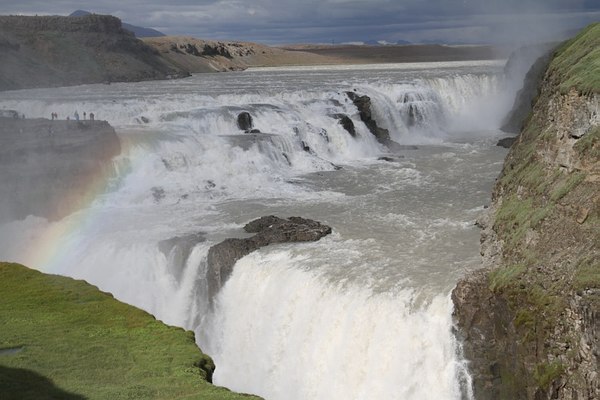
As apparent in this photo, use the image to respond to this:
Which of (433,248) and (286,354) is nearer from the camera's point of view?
(286,354)

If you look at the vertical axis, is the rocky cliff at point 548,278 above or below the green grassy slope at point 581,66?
below

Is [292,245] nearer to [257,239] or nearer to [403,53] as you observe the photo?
[257,239]

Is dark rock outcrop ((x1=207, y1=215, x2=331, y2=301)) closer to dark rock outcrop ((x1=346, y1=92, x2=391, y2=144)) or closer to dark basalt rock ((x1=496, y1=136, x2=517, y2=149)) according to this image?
dark basalt rock ((x1=496, y1=136, x2=517, y2=149))

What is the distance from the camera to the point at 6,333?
39.6 feet

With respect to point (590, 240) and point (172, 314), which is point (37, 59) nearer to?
point (172, 314)

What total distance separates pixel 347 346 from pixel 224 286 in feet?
14.8

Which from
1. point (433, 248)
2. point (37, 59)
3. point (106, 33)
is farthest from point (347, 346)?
point (106, 33)

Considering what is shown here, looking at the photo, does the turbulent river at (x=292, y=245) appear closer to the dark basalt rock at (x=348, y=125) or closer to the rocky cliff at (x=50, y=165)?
the dark basalt rock at (x=348, y=125)

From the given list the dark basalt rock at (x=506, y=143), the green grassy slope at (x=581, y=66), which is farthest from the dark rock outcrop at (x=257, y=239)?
the dark basalt rock at (x=506, y=143)

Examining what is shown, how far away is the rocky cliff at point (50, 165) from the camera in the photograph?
85.9 feet

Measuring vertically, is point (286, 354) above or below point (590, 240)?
below

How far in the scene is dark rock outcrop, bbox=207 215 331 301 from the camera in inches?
774

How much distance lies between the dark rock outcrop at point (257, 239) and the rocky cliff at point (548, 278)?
510cm

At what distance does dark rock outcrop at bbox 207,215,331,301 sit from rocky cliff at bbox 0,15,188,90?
45.8 m
